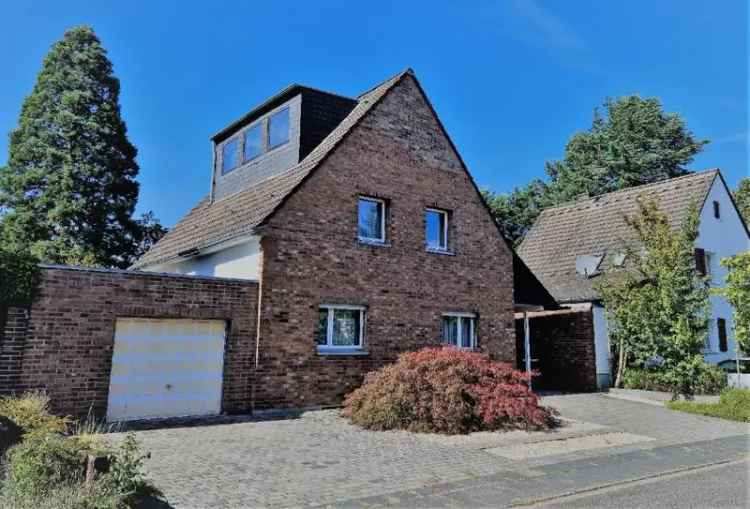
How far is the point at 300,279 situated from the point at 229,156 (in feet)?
23.5

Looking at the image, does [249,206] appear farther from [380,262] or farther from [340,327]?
[340,327]

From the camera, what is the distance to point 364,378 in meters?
12.6

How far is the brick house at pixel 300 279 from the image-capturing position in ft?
33.2

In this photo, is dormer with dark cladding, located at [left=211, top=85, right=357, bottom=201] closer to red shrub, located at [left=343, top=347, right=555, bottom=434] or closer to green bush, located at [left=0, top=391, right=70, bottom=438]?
red shrub, located at [left=343, top=347, right=555, bottom=434]

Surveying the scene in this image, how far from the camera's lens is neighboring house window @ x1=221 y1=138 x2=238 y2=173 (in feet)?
56.1

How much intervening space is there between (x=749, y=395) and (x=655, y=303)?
2936mm

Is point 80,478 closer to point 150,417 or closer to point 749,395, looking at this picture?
point 150,417

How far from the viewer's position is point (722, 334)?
2161cm

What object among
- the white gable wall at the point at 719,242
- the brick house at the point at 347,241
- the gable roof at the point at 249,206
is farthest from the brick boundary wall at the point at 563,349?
the gable roof at the point at 249,206

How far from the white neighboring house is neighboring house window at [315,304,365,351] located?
354 inches

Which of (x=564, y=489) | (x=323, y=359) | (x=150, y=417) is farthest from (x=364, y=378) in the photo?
(x=564, y=489)

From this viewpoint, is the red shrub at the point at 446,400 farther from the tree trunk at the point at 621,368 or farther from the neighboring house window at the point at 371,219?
the tree trunk at the point at 621,368

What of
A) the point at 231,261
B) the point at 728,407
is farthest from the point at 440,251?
the point at 728,407

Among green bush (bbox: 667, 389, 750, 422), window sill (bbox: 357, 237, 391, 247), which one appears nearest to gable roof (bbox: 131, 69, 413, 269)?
window sill (bbox: 357, 237, 391, 247)
